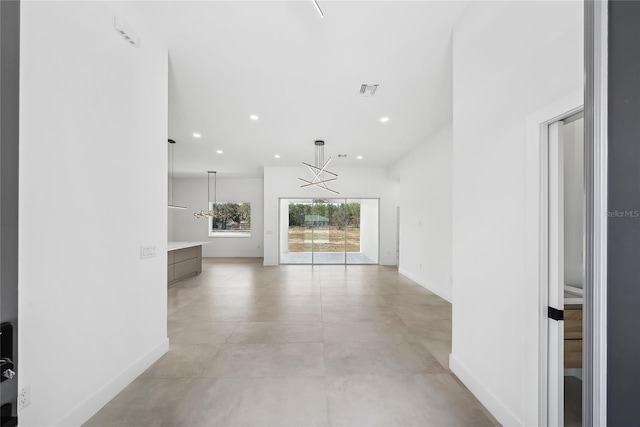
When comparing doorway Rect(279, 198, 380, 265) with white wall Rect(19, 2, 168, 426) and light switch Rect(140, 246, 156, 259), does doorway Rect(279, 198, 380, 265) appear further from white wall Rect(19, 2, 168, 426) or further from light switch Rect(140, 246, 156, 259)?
white wall Rect(19, 2, 168, 426)

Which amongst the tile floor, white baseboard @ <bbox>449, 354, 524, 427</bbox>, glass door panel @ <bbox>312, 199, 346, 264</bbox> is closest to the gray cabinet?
the tile floor

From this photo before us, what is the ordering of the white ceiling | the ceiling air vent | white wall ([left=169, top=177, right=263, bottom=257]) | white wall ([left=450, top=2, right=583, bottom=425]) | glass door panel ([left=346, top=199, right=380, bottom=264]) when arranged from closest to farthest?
white wall ([left=450, top=2, right=583, bottom=425]) → the white ceiling → the ceiling air vent → glass door panel ([left=346, top=199, right=380, bottom=264]) → white wall ([left=169, top=177, right=263, bottom=257])

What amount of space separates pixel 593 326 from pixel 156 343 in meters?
3.25

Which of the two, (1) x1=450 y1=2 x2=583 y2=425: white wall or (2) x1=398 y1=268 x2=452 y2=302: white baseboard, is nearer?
(1) x1=450 y1=2 x2=583 y2=425: white wall

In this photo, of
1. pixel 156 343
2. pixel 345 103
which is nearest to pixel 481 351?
pixel 156 343

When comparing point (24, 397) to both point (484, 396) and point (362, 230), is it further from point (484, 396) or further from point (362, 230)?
point (362, 230)

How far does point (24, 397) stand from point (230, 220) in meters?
9.78

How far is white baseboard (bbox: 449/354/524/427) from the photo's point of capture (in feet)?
6.07

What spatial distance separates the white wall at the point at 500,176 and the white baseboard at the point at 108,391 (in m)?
2.86

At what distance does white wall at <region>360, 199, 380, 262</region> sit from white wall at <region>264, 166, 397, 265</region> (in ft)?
0.73

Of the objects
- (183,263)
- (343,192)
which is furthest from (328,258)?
(183,263)

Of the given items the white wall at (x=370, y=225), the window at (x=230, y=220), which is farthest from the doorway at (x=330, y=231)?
the window at (x=230, y=220)

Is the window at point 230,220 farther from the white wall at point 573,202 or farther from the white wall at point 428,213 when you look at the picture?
the white wall at point 573,202

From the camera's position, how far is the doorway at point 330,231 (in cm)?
905
